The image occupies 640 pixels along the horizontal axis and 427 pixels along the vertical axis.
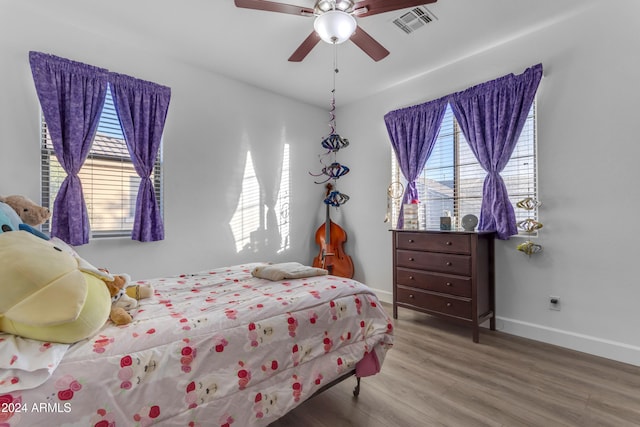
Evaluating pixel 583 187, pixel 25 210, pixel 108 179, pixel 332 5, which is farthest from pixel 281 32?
pixel 583 187

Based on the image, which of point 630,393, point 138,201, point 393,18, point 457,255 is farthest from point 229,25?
point 630,393

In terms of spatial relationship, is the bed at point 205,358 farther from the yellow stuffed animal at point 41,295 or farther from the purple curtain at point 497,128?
the purple curtain at point 497,128

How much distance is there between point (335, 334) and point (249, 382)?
0.52 m

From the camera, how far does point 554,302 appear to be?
8.35ft

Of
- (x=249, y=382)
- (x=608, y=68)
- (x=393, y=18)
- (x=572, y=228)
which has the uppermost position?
(x=393, y=18)

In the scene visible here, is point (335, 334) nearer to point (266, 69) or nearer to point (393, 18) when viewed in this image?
point (393, 18)

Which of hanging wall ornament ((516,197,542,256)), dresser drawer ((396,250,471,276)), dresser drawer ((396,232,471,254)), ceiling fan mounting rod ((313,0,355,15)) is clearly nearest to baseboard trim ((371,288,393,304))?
dresser drawer ((396,250,471,276))

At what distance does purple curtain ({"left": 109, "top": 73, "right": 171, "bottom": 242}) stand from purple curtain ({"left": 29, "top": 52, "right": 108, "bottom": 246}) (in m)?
0.24

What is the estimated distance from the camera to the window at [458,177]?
2.73 m

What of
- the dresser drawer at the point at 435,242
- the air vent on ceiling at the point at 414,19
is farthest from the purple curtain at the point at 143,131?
the dresser drawer at the point at 435,242

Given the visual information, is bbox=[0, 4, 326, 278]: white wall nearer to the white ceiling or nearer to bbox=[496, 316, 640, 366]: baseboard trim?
the white ceiling

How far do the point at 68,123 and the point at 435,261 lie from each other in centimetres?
344

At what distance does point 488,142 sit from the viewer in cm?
285

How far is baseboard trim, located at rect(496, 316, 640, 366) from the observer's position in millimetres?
2197
